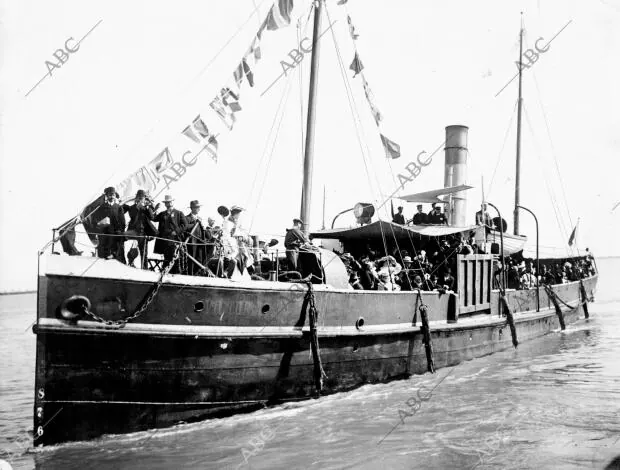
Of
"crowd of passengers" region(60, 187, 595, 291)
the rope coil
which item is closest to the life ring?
"crowd of passengers" region(60, 187, 595, 291)

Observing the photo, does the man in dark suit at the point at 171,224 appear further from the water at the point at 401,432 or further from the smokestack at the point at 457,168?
the smokestack at the point at 457,168

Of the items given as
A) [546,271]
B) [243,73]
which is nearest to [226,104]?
[243,73]

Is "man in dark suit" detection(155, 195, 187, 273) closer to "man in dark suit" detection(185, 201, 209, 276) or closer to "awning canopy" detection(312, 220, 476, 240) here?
"man in dark suit" detection(185, 201, 209, 276)

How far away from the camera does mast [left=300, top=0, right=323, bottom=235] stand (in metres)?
10.5

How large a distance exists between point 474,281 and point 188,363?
25.3ft

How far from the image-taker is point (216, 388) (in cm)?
826

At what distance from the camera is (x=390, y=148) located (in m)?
14.9

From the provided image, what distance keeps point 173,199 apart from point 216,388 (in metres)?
2.88

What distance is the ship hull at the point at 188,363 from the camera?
7.27 metres

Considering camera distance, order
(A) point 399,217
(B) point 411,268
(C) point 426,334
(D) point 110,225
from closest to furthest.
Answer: (D) point 110,225 → (C) point 426,334 → (B) point 411,268 → (A) point 399,217

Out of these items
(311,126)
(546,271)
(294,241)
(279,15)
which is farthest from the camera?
(546,271)

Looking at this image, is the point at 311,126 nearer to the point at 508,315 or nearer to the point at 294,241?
the point at 294,241

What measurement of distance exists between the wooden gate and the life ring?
8.05m

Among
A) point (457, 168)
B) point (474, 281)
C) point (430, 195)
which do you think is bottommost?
point (474, 281)
